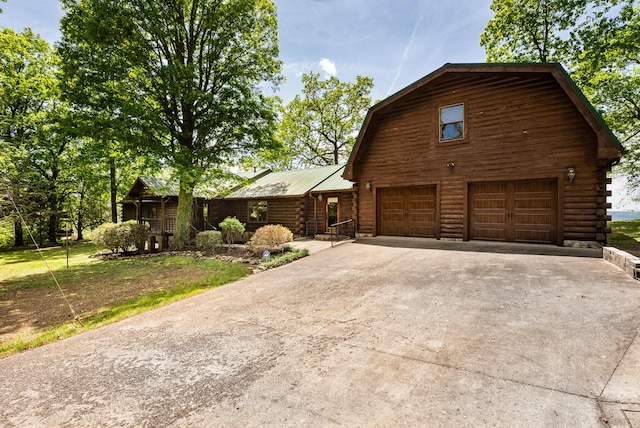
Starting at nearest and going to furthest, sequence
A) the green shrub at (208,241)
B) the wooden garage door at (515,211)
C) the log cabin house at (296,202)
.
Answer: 1. the wooden garage door at (515,211)
2. the green shrub at (208,241)
3. the log cabin house at (296,202)

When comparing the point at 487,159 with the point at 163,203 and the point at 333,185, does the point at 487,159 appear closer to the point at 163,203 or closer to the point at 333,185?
the point at 333,185

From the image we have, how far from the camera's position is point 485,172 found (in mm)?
10266

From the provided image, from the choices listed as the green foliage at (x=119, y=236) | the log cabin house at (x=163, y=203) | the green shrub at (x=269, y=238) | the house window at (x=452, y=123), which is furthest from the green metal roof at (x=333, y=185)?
the green foliage at (x=119, y=236)

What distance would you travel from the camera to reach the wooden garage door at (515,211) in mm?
9453

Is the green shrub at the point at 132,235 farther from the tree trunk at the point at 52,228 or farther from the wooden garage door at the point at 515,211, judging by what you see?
the wooden garage door at the point at 515,211

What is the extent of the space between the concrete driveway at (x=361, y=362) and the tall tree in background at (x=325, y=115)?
24.8m

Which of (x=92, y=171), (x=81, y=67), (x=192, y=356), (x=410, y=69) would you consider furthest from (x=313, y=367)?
Result: (x=92, y=171)

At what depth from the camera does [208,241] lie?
14.0 m

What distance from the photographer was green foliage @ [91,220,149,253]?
46.7 feet

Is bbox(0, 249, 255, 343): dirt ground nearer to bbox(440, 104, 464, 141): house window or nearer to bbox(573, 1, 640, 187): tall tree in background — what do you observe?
bbox(440, 104, 464, 141): house window

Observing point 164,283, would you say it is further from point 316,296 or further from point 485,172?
point 485,172

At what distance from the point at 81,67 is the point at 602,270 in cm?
1801

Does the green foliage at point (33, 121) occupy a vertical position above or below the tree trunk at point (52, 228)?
above

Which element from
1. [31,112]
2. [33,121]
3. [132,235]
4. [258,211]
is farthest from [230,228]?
[31,112]
